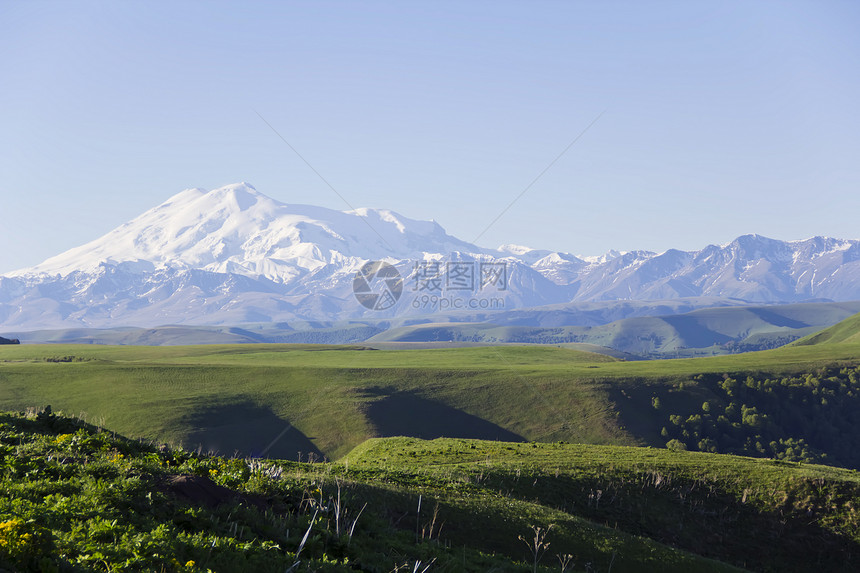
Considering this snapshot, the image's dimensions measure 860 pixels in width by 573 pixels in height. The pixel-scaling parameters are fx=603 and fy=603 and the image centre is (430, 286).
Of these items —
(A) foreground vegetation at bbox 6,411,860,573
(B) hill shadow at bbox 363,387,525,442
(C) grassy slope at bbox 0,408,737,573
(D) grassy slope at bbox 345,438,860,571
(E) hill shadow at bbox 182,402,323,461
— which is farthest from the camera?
(B) hill shadow at bbox 363,387,525,442

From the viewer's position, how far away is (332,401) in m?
126

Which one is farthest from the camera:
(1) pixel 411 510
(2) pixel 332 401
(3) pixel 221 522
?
(2) pixel 332 401

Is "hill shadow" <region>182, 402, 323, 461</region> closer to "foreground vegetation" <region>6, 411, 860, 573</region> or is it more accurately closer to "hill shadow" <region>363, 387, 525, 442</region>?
"hill shadow" <region>363, 387, 525, 442</region>

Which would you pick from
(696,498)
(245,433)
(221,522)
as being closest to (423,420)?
(245,433)

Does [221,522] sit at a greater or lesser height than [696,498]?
greater

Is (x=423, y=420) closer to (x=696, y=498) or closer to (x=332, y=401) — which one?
(x=332, y=401)

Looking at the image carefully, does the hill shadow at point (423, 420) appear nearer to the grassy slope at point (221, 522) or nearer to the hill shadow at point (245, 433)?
the hill shadow at point (245, 433)

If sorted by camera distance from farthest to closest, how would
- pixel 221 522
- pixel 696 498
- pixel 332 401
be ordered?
1. pixel 332 401
2. pixel 696 498
3. pixel 221 522

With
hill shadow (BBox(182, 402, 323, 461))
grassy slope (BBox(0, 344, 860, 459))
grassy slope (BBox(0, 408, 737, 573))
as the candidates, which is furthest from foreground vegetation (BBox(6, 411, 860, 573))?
grassy slope (BBox(0, 344, 860, 459))

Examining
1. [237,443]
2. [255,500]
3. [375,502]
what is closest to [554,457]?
[375,502]

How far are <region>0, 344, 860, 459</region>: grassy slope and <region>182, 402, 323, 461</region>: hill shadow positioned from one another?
0.62ft

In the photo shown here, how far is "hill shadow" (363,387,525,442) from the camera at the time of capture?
118000 mm

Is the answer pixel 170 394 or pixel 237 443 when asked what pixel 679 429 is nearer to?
pixel 237 443

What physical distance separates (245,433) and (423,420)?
35.8 m
